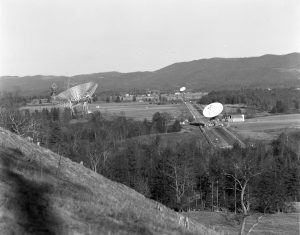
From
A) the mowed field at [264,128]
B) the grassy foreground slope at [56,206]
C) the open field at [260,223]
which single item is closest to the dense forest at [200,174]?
the open field at [260,223]

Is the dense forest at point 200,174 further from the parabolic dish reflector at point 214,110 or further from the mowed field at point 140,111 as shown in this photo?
the mowed field at point 140,111

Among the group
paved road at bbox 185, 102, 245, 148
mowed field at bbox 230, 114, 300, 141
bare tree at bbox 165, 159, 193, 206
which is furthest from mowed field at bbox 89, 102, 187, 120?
bare tree at bbox 165, 159, 193, 206

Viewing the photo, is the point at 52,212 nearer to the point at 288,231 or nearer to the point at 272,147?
the point at 288,231

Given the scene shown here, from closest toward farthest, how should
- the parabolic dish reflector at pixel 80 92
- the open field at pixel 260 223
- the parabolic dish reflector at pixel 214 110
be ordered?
the open field at pixel 260 223
the parabolic dish reflector at pixel 214 110
the parabolic dish reflector at pixel 80 92

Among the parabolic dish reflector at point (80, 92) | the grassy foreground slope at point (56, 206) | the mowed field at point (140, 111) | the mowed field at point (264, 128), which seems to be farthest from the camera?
the mowed field at point (140, 111)

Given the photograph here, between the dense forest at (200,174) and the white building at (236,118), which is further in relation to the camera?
the white building at (236,118)

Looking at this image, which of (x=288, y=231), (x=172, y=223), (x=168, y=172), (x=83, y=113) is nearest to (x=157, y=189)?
(x=168, y=172)

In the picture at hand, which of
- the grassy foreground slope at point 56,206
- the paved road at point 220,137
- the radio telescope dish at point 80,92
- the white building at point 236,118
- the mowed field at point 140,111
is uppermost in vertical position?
the radio telescope dish at point 80,92

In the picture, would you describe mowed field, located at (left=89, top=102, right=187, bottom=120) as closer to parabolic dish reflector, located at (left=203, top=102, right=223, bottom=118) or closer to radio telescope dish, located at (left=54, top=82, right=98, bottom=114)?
Answer: radio telescope dish, located at (left=54, top=82, right=98, bottom=114)

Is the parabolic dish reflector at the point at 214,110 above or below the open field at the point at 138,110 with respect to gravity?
above
